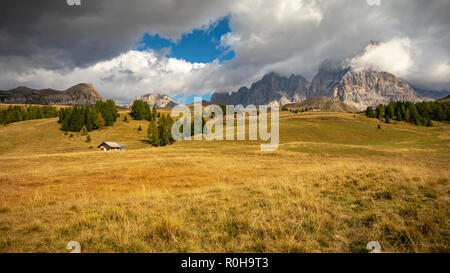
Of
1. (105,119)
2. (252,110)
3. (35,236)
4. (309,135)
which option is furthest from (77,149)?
(252,110)

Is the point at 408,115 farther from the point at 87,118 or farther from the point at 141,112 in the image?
the point at 87,118

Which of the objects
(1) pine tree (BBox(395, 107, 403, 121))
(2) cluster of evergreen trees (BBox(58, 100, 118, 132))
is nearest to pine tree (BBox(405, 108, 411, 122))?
(1) pine tree (BBox(395, 107, 403, 121))

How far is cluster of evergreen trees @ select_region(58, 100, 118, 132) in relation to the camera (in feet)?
303

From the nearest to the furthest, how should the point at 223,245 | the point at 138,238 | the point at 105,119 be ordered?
the point at 223,245 → the point at 138,238 → the point at 105,119

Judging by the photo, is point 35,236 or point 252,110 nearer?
point 35,236

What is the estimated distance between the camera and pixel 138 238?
15.7 ft

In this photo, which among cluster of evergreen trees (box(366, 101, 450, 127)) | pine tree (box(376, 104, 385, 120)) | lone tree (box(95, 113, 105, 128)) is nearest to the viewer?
lone tree (box(95, 113, 105, 128))

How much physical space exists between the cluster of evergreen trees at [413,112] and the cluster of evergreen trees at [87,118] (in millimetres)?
147412

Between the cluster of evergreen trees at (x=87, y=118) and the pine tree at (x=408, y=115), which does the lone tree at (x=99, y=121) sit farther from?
the pine tree at (x=408, y=115)

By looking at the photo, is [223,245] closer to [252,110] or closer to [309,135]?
[309,135]

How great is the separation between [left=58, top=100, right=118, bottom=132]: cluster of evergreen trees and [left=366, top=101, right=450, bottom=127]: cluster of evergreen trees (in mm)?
147412

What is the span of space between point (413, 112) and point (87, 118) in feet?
561

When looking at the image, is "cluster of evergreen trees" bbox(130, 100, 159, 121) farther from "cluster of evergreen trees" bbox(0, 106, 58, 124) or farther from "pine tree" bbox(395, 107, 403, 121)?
"pine tree" bbox(395, 107, 403, 121)
